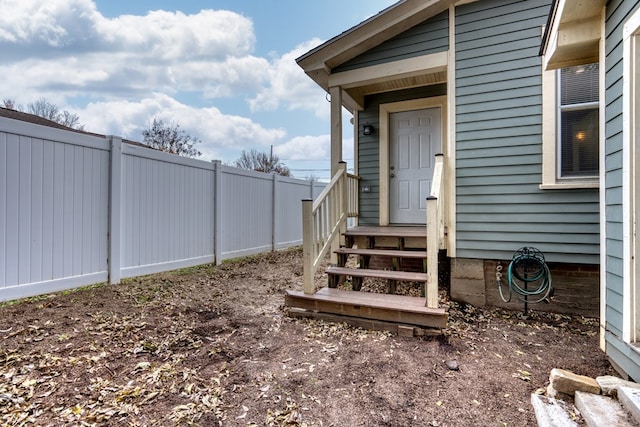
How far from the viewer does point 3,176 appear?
3012 millimetres

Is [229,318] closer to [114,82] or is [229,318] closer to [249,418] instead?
[249,418]

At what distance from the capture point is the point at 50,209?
337 cm

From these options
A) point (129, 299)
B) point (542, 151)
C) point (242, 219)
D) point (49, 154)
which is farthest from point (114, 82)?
point (542, 151)

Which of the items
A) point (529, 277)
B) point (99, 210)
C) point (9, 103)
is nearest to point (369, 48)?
point (529, 277)

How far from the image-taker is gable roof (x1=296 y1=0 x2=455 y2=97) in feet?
13.0

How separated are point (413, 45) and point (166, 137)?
46.6ft

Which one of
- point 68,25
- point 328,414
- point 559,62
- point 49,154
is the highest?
point 68,25

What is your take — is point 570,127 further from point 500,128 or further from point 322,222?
point 322,222

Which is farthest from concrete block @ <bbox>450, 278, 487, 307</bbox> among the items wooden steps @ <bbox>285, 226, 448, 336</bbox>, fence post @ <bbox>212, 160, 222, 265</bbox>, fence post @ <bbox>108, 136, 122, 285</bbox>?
fence post @ <bbox>108, 136, 122, 285</bbox>

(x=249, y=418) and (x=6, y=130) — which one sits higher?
(x=6, y=130)

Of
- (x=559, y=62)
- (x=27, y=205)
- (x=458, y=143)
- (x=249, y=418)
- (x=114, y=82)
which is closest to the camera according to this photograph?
(x=249, y=418)

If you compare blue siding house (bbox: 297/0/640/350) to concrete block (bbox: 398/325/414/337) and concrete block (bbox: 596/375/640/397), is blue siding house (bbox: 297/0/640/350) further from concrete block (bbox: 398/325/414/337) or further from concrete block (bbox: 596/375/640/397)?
concrete block (bbox: 596/375/640/397)

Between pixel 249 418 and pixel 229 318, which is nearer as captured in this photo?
pixel 249 418

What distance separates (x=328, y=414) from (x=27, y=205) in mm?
3550
